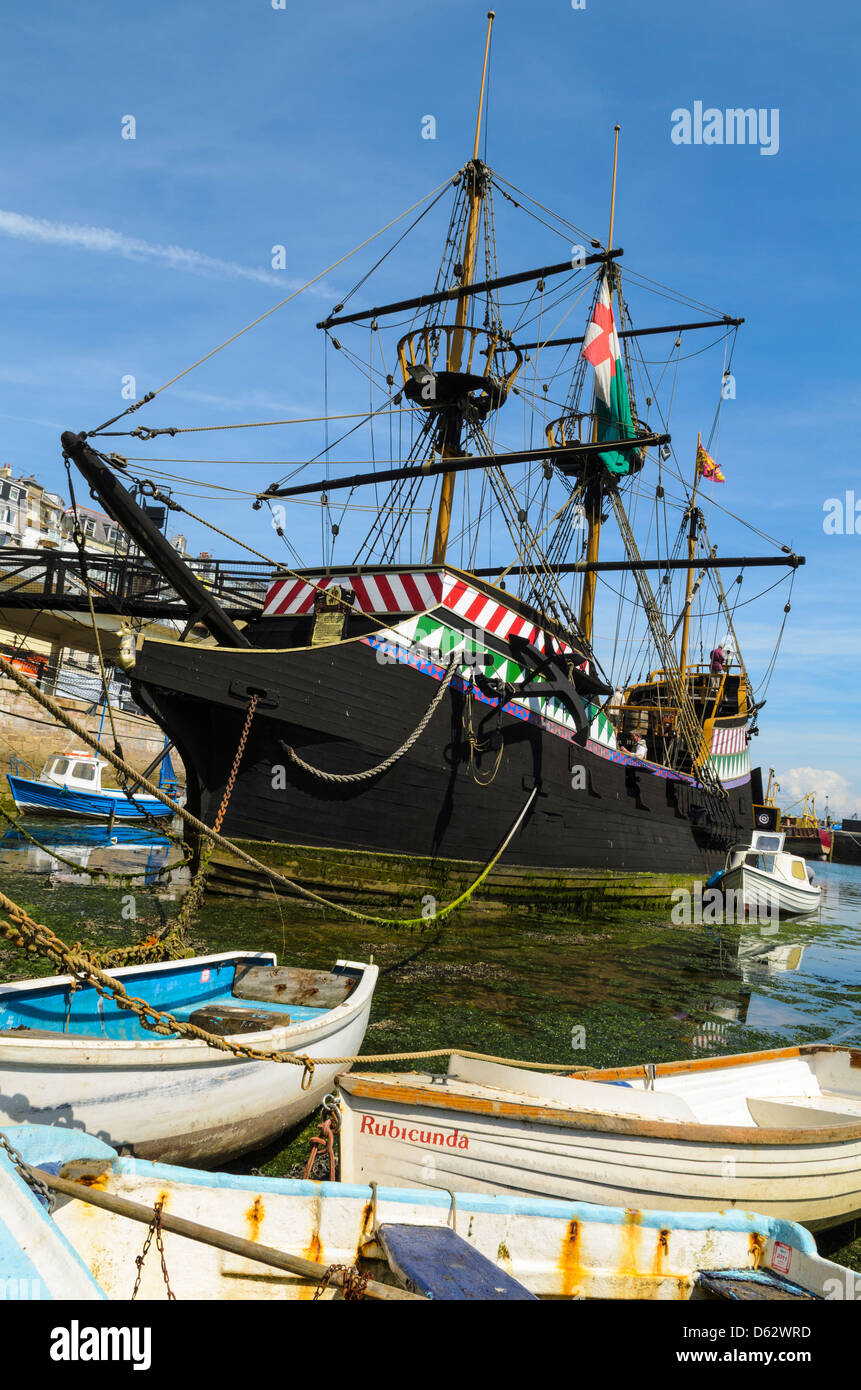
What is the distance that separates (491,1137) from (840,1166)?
235 centimetres

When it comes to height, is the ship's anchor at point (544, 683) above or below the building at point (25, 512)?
below

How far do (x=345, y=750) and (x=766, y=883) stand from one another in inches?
592

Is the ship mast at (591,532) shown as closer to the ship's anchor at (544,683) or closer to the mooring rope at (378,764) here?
the ship's anchor at (544,683)

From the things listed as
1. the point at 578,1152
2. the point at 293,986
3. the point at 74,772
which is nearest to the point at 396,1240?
the point at 578,1152

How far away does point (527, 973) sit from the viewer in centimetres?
1078

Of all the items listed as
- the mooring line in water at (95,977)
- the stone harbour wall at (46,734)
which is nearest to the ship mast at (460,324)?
the mooring line in water at (95,977)

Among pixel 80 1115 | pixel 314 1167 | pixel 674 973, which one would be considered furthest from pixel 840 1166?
pixel 674 973

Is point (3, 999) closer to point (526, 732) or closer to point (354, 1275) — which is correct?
point (354, 1275)

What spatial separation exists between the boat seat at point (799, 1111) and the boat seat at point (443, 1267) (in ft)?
9.69

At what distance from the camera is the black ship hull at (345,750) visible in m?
11.4

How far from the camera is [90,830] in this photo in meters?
24.6

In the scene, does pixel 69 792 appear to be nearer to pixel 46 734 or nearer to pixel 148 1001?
pixel 46 734

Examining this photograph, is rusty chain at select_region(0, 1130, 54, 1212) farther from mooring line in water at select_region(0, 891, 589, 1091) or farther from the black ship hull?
the black ship hull

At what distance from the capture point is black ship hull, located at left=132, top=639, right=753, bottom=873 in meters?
11.4
